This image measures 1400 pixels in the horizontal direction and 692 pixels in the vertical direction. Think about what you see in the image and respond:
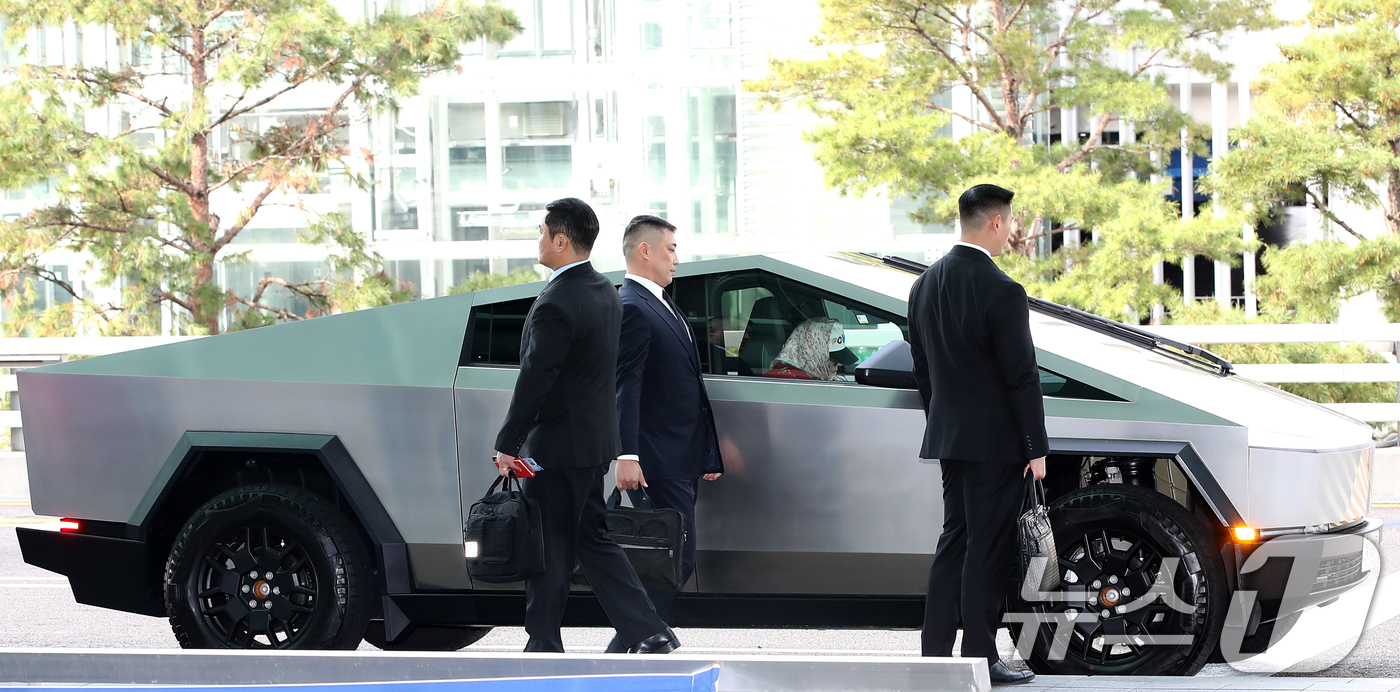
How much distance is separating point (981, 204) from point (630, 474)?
1.48 metres

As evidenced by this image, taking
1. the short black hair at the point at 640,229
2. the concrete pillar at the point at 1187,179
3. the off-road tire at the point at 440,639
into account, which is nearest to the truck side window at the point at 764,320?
the short black hair at the point at 640,229

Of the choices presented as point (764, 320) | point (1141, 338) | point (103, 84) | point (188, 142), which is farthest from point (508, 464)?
point (103, 84)

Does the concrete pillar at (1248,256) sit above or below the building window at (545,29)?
below

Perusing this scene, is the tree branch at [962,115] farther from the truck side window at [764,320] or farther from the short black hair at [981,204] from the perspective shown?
the short black hair at [981,204]

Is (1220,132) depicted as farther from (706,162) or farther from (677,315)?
(677,315)

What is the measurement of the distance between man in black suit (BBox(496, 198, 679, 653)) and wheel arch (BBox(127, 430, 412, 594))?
614 mm

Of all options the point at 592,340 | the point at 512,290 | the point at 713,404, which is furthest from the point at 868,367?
the point at 512,290

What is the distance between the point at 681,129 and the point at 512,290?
14.9 meters

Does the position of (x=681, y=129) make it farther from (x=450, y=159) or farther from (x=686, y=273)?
(x=686, y=273)

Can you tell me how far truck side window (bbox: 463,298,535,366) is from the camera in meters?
4.80

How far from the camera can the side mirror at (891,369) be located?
14.7ft

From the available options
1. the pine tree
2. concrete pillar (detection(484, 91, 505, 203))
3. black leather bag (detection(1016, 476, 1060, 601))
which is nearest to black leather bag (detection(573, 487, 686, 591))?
black leather bag (detection(1016, 476, 1060, 601))

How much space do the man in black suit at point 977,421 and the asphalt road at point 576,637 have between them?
67cm

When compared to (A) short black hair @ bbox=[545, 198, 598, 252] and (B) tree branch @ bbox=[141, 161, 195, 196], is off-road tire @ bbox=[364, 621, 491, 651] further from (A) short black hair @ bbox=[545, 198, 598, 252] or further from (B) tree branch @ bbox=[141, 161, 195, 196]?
(B) tree branch @ bbox=[141, 161, 195, 196]
